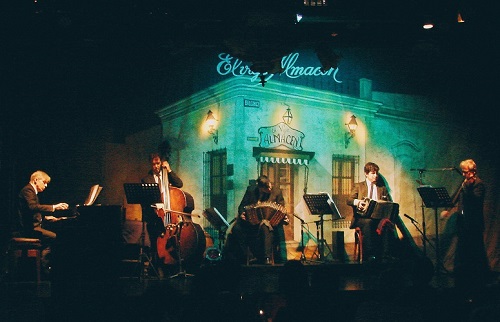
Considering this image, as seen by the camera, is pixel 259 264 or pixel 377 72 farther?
pixel 377 72

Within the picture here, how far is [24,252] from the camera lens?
728 cm

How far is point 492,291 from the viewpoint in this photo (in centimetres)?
489

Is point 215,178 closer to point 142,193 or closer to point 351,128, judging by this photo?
point 351,128

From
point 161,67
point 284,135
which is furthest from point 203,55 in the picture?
point 284,135

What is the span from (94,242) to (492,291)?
3.66 m

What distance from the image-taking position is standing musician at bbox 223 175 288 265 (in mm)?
8562

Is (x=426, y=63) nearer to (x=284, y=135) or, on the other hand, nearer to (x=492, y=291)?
(x=284, y=135)

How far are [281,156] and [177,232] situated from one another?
339 cm

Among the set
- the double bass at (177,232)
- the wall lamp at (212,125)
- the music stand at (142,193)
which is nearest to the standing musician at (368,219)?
the wall lamp at (212,125)

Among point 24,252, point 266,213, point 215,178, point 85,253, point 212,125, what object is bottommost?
point 24,252

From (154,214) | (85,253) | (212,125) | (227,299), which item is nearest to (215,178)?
(212,125)

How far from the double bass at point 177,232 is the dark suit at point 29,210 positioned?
1630 mm

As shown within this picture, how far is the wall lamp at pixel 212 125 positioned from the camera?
983cm

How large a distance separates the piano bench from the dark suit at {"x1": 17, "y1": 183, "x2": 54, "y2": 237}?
165 millimetres
